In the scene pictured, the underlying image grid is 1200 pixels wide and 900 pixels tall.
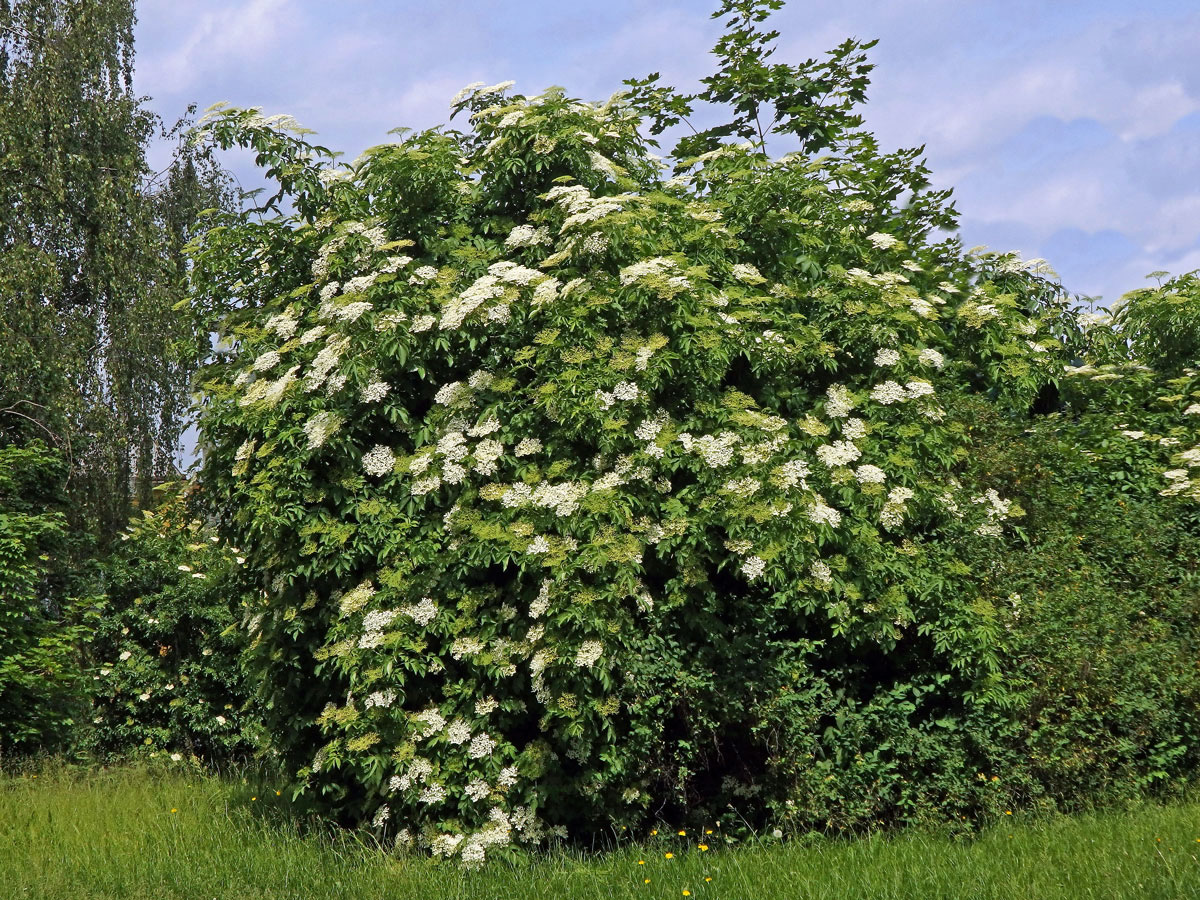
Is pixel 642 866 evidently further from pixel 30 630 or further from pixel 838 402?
pixel 30 630

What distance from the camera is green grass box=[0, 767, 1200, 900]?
5.04m

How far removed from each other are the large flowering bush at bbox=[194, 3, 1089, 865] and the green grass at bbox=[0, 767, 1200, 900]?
323 mm

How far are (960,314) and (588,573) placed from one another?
4.29 metres

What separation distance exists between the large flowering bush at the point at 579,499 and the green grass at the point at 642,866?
12.7 inches

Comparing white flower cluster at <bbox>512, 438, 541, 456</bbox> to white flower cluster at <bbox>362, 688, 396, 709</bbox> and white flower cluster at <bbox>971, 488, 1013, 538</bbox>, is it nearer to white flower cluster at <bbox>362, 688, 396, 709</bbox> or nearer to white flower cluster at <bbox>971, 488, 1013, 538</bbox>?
white flower cluster at <bbox>362, 688, 396, 709</bbox>

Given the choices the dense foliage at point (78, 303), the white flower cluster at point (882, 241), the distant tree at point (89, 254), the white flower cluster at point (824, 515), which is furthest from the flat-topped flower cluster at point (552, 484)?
the distant tree at point (89, 254)

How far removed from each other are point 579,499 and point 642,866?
1.93 m

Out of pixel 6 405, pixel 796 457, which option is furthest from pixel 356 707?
pixel 6 405

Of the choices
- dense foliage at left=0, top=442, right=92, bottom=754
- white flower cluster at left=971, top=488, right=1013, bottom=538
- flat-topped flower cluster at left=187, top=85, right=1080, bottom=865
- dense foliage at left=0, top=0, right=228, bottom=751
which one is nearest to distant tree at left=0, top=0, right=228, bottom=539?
dense foliage at left=0, top=0, right=228, bottom=751

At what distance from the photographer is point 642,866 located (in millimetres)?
5551

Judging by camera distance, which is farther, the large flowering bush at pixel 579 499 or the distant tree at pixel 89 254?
the distant tree at pixel 89 254

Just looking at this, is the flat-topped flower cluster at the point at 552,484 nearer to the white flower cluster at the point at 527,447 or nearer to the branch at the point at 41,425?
the white flower cluster at the point at 527,447

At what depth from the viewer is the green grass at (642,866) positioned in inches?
198

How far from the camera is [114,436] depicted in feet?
45.4
